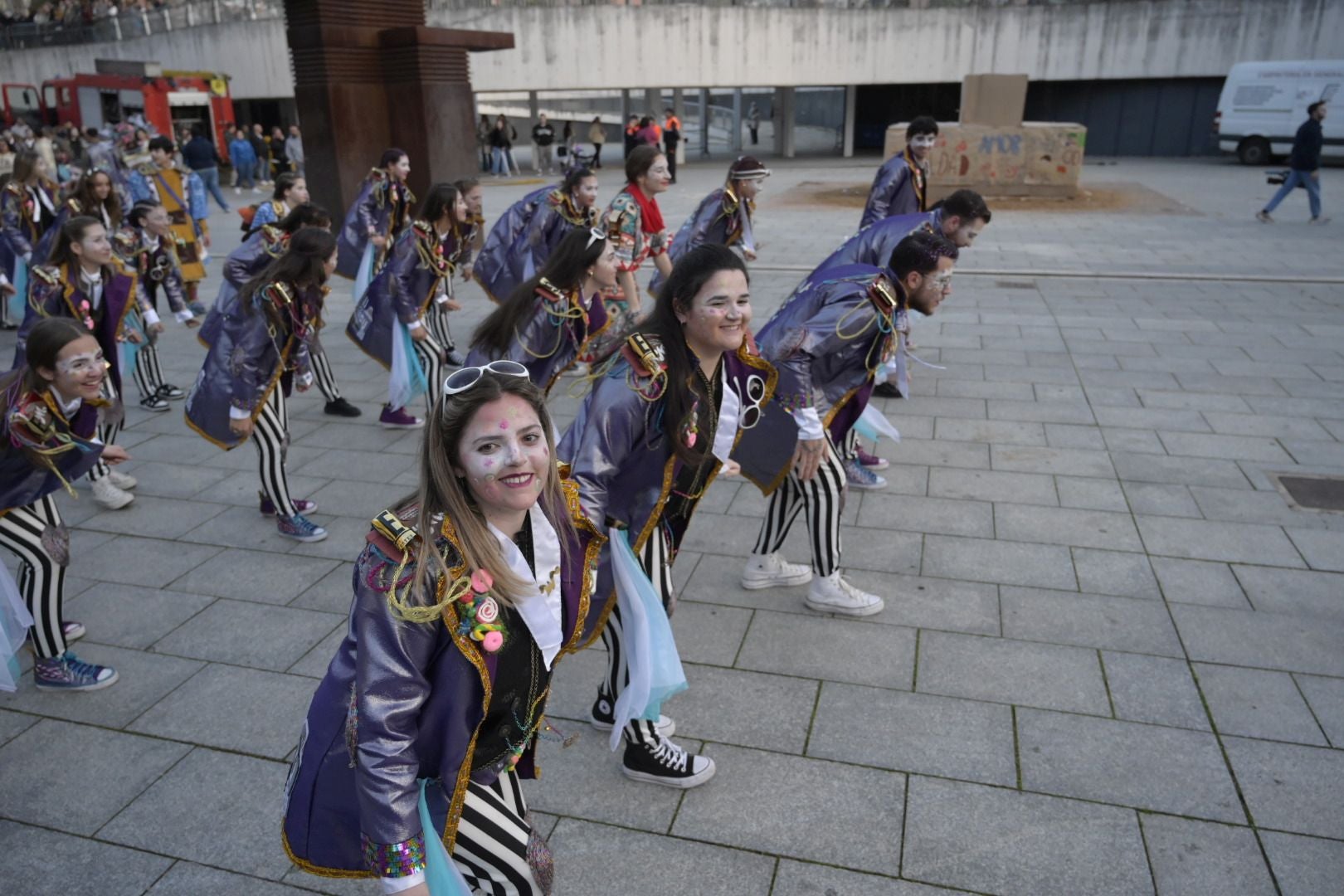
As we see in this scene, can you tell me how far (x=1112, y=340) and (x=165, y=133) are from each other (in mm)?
22641

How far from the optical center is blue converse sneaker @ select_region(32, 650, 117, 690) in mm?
4016

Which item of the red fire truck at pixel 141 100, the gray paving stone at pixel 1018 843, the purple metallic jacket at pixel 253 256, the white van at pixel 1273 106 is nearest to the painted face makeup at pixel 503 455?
the gray paving stone at pixel 1018 843

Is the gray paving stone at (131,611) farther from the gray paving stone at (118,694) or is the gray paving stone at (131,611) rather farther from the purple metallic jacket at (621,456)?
the purple metallic jacket at (621,456)

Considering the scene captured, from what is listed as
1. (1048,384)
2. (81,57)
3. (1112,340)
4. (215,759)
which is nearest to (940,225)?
(1048,384)

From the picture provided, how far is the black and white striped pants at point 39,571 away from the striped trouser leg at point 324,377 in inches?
141

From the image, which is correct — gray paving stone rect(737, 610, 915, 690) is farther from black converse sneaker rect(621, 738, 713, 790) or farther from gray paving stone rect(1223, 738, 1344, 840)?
gray paving stone rect(1223, 738, 1344, 840)

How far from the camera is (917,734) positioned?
12.1 ft

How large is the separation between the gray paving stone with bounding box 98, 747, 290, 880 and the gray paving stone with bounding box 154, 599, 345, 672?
26.5 inches

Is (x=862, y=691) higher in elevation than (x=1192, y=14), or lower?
lower

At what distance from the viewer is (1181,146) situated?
29250 millimetres

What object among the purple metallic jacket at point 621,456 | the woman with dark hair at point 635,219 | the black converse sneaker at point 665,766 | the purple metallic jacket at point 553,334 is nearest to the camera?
the purple metallic jacket at point 621,456

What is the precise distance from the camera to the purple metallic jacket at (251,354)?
203 inches

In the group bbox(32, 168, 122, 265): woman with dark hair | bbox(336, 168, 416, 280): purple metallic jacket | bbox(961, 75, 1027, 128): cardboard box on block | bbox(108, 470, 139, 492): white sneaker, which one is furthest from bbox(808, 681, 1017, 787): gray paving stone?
bbox(961, 75, 1027, 128): cardboard box on block

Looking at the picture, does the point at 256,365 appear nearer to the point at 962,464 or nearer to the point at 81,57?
the point at 962,464
